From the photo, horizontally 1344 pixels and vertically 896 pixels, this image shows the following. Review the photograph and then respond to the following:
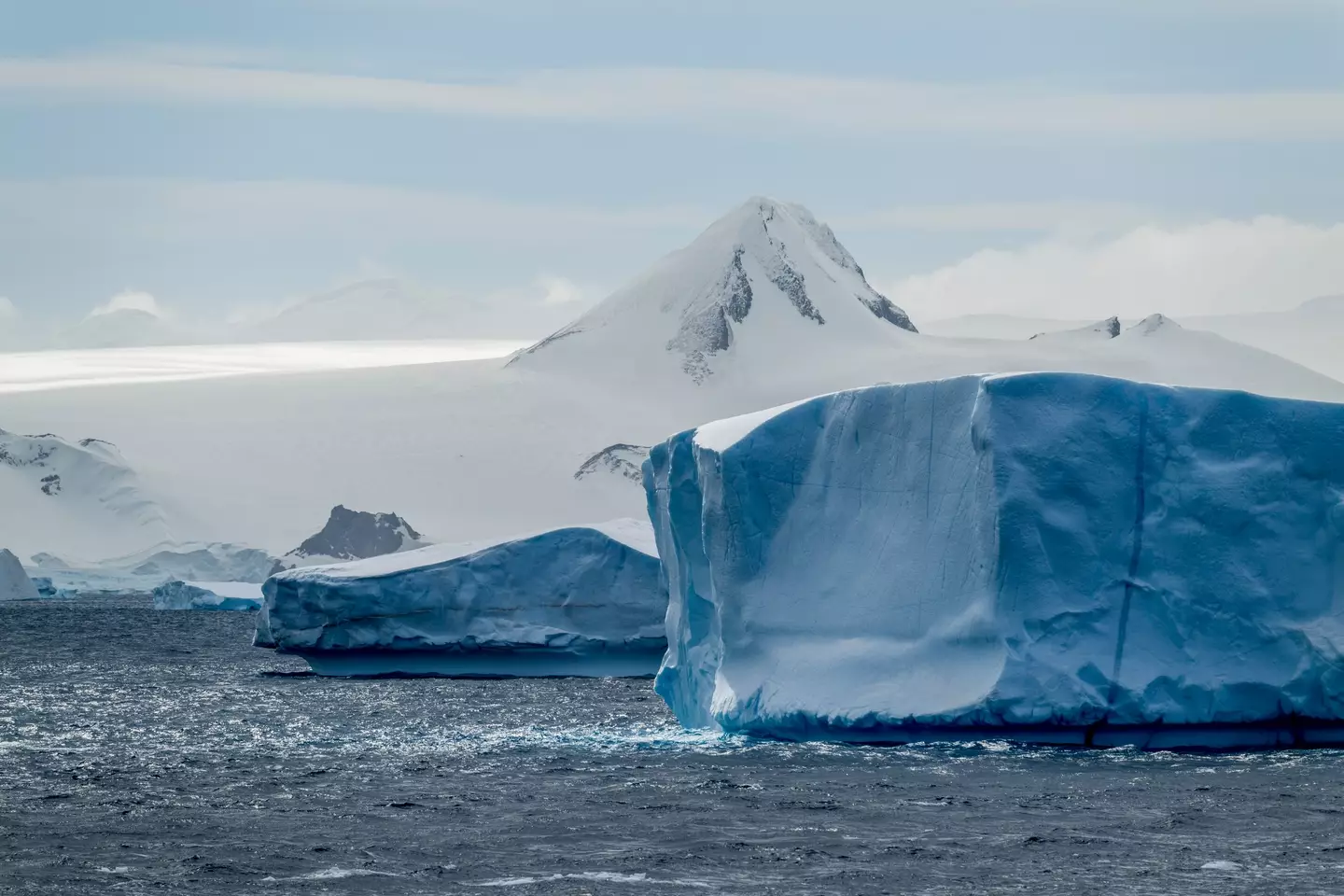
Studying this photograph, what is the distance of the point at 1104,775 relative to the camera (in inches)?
467

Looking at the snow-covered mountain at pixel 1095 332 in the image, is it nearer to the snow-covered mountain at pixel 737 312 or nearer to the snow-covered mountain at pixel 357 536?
the snow-covered mountain at pixel 737 312

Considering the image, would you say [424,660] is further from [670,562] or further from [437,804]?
[437,804]

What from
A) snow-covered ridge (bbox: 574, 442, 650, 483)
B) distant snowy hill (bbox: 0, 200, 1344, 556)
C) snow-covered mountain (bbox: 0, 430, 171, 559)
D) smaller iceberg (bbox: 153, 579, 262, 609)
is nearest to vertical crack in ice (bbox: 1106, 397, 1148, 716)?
smaller iceberg (bbox: 153, 579, 262, 609)

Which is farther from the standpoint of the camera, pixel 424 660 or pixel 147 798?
pixel 424 660

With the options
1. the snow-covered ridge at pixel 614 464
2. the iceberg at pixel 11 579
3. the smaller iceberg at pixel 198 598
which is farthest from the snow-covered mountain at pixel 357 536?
the snow-covered ridge at pixel 614 464

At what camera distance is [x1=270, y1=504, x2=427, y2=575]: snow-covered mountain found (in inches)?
3051

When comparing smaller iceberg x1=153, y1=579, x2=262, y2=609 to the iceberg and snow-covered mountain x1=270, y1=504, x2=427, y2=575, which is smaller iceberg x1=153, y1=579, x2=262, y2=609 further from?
snow-covered mountain x1=270, y1=504, x2=427, y2=575

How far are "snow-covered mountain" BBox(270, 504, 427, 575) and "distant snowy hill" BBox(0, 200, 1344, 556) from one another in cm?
103

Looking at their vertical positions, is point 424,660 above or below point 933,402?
below

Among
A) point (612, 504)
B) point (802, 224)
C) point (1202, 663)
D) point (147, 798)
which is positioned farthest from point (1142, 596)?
point (802, 224)

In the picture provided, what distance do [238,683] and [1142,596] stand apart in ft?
47.4

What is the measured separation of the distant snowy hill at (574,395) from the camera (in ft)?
323

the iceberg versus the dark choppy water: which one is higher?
the iceberg

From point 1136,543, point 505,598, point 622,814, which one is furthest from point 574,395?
point 622,814
